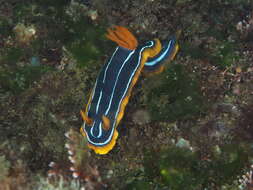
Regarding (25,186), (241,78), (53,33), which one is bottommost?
(25,186)

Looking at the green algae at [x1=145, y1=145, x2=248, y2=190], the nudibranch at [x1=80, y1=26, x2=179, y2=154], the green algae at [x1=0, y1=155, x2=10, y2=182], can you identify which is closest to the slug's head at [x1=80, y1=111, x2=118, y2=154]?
the nudibranch at [x1=80, y1=26, x2=179, y2=154]

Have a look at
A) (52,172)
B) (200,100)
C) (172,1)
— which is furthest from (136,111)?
(172,1)

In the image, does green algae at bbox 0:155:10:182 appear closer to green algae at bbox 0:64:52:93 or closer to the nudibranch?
the nudibranch

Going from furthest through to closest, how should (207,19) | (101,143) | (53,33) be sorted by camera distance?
(207,19)
(53,33)
(101,143)

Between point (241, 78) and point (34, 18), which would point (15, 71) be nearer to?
point (34, 18)

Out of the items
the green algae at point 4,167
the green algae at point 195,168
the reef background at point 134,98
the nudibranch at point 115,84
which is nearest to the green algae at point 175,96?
the reef background at point 134,98

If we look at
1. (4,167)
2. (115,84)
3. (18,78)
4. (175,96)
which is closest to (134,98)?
(115,84)

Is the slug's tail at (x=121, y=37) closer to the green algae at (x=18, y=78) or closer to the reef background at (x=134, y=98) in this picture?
the reef background at (x=134, y=98)
